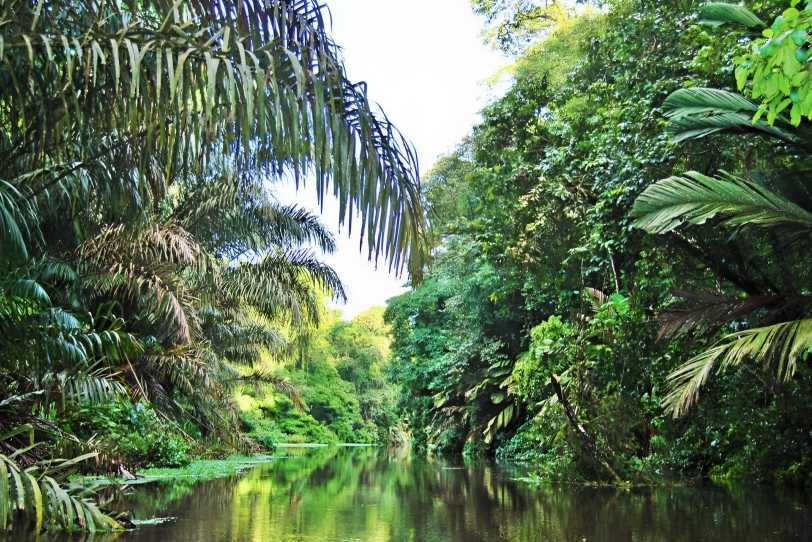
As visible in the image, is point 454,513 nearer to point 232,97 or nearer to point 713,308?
point 713,308

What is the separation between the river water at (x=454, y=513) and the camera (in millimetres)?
5730

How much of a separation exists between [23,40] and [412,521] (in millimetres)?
4989

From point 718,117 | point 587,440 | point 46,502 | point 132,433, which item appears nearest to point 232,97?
point 46,502

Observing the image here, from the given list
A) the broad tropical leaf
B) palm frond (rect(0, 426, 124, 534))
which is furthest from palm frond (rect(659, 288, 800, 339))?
palm frond (rect(0, 426, 124, 534))

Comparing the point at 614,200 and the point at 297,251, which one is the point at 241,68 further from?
the point at 297,251

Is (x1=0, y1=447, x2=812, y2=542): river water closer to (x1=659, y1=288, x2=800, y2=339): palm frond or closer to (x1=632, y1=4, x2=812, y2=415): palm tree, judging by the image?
(x1=632, y1=4, x2=812, y2=415): palm tree

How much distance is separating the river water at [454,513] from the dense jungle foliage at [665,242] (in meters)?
1.20

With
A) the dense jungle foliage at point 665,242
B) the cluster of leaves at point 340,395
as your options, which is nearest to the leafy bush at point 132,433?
the dense jungle foliage at point 665,242

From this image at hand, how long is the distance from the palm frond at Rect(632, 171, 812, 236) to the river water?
2999mm

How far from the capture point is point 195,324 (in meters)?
13.2

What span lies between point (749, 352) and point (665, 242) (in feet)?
9.18

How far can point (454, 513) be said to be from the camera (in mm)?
7488

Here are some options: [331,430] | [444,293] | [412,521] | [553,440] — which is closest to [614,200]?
[553,440]

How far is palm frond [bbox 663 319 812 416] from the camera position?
24.5ft
